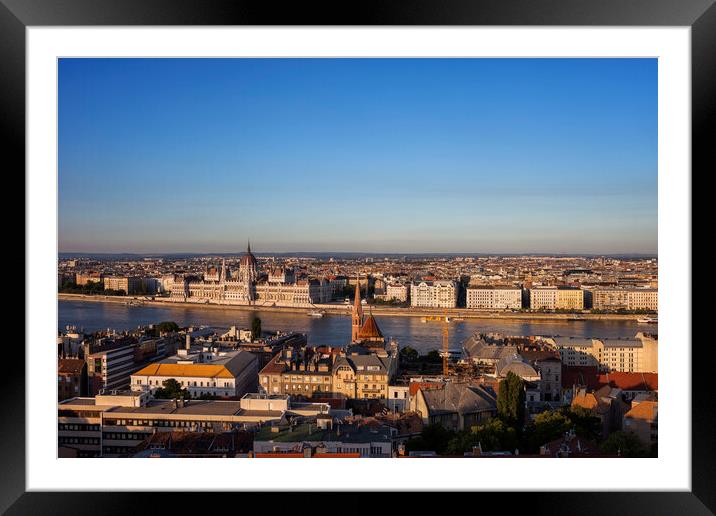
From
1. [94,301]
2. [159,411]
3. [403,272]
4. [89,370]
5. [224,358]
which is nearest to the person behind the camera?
[159,411]

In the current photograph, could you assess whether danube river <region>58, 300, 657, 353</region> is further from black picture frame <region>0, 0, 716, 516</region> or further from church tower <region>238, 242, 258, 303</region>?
black picture frame <region>0, 0, 716, 516</region>

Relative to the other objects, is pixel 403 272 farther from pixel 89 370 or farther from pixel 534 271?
pixel 89 370

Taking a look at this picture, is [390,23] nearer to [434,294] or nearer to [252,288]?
[434,294]

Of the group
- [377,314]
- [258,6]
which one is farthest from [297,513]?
[377,314]

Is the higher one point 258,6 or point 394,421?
point 258,6

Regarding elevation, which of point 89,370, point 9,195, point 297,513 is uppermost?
point 9,195

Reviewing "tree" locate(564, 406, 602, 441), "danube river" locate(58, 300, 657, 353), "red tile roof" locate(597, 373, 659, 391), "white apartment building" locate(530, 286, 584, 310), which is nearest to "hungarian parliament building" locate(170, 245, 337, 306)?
"danube river" locate(58, 300, 657, 353)

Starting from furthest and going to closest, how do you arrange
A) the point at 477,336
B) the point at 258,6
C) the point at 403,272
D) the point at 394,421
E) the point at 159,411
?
the point at 403,272 → the point at 477,336 → the point at 159,411 → the point at 394,421 → the point at 258,6

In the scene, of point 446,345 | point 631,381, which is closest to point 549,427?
point 631,381
